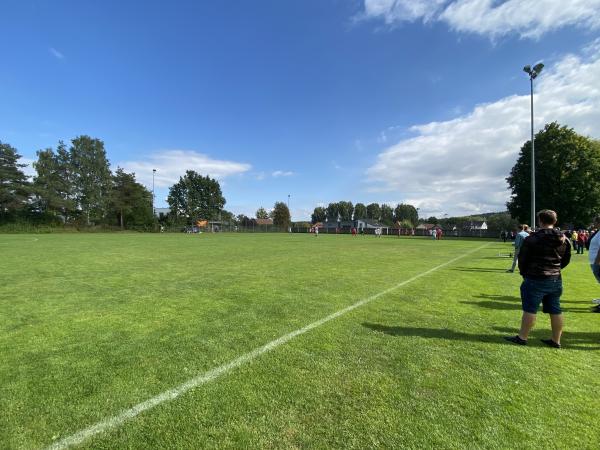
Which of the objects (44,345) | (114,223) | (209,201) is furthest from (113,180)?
(44,345)

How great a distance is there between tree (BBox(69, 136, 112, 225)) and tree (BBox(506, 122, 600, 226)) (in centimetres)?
7971

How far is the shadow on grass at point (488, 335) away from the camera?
5184 millimetres

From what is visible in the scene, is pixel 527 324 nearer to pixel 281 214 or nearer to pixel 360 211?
pixel 281 214

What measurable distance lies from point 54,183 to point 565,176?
3430 inches

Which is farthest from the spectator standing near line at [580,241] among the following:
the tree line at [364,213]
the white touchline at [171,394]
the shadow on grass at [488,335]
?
the tree line at [364,213]

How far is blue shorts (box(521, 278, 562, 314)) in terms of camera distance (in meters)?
4.92

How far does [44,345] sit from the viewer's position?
486cm

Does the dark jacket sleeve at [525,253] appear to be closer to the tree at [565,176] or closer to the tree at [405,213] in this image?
the tree at [565,176]

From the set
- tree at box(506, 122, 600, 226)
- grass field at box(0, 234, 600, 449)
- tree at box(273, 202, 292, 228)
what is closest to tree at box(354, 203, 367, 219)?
tree at box(273, 202, 292, 228)

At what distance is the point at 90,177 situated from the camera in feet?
243

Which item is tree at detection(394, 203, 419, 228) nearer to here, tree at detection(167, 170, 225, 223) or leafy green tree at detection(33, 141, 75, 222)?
tree at detection(167, 170, 225, 223)

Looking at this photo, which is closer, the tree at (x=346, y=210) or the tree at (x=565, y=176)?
the tree at (x=565, y=176)

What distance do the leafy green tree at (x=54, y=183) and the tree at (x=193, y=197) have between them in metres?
35.1

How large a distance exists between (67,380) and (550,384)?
5.41 meters
